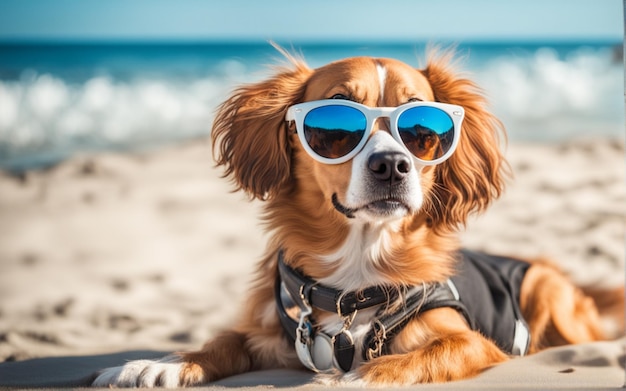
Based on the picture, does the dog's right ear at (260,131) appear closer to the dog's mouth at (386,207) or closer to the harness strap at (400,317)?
the dog's mouth at (386,207)

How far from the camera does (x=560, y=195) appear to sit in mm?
7547

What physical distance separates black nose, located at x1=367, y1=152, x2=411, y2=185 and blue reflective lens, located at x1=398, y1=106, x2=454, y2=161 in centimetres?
11

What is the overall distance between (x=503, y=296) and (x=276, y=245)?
106 centimetres

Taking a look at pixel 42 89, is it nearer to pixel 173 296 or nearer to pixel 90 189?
pixel 90 189

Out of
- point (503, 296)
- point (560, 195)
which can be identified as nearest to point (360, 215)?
point (503, 296)

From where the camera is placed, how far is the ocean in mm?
11586

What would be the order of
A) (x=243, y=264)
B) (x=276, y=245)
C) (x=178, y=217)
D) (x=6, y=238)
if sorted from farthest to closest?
(x=178, y=217) → (x=6, y=238) → (x=243, y=264) → (x=276, y=245)

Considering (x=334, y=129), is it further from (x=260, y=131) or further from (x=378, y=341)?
(x=378, y=341)

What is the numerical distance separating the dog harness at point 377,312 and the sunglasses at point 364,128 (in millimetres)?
521

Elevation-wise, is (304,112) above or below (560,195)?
above

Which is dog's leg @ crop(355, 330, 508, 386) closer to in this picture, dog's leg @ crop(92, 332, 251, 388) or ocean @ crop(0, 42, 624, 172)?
dog's leg @ crop(92, 332, 251, 388)

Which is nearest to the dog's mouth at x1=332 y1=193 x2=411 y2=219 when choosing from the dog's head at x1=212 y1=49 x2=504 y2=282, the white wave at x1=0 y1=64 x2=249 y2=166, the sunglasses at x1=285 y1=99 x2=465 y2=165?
the dog's head at x1=212 y1=49 x2=504 y2=282

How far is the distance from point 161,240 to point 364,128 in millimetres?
4336

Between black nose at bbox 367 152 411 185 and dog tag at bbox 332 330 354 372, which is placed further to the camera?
dog tag at bbox 332 330 354 372
